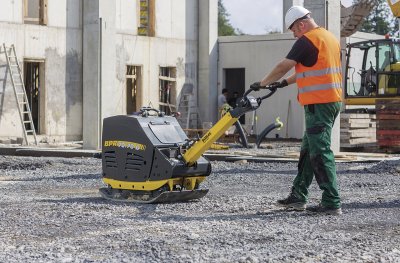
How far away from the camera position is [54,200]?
36.2 feet

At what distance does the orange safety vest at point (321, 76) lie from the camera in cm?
955

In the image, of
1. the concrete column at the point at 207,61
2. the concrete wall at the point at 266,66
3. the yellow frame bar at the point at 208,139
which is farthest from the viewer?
the concrete column at the point at 207,61

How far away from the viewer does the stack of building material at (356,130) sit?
24.8 meters

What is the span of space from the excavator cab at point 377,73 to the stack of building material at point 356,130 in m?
1.14

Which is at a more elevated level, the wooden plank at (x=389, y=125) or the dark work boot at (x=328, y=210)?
the wooden plank at (x=389, y=125)

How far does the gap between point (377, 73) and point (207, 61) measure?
7.61 meters

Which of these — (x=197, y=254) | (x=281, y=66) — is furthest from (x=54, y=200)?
(x=197, y=254)

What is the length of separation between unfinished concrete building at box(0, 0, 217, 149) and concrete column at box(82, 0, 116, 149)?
26 mm

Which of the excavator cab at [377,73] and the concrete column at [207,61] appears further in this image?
the concrete column at [207,61]

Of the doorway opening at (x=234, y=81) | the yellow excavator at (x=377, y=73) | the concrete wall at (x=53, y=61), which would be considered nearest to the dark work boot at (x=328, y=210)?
the yellow excavator at (x=377, y=73)

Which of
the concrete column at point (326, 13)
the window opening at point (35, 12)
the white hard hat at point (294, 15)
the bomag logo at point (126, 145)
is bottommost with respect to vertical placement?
the bomag logo at point (126, 145)

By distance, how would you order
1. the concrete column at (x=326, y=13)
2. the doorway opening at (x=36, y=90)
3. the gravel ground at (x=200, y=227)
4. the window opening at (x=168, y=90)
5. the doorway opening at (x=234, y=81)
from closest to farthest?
the gravel ground at (x=200, y=227) < the concrete column at (x=326, y=13) < the doorway opening at (x=36, y=90) < the window opening at (x=168, y=90) < the doorway opening at (x=234, y=81)

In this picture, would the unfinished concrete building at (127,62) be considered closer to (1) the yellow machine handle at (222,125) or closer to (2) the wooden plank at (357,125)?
(2) the wooden plank at (357,125)

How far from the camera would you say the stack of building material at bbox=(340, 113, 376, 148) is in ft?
81.2
